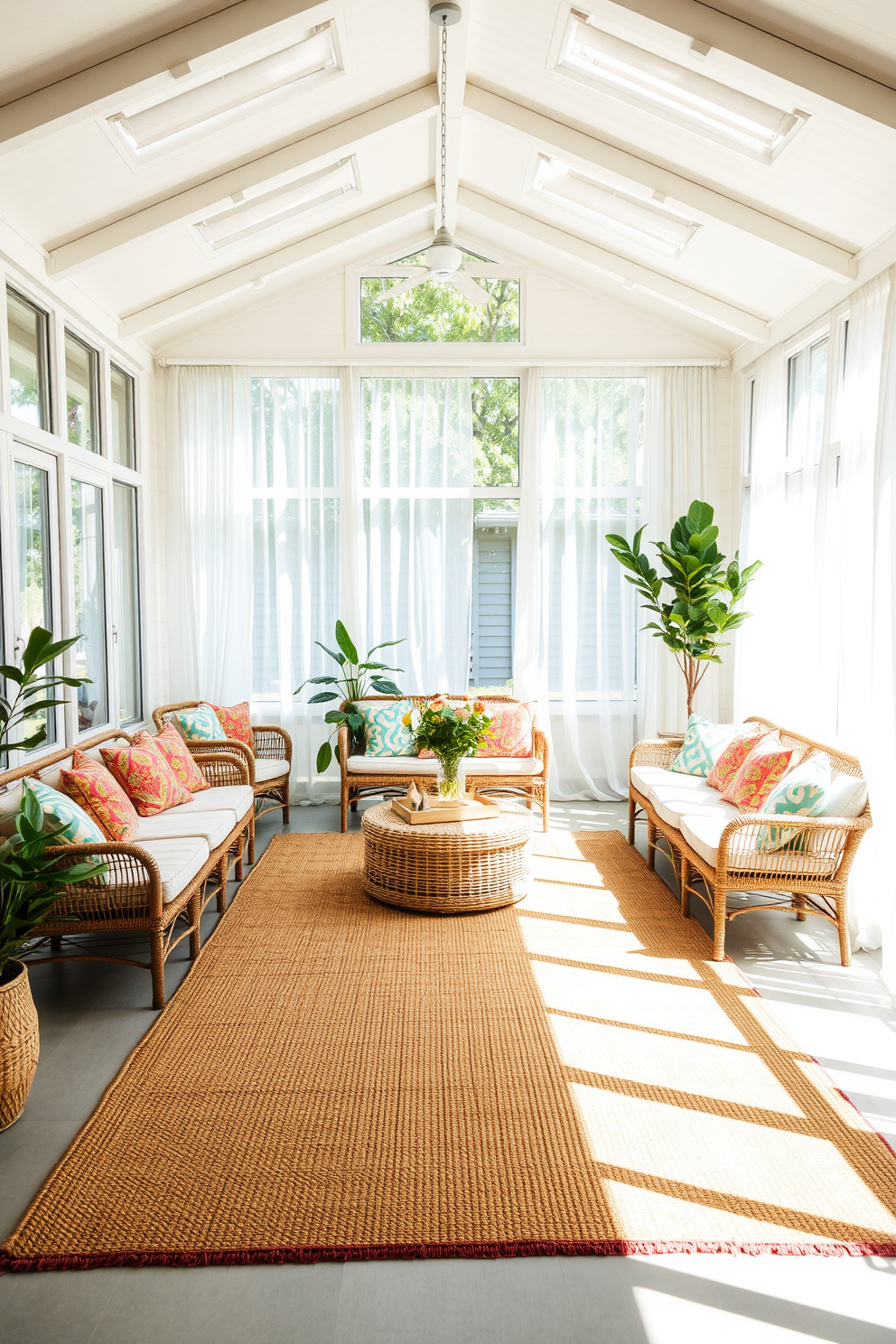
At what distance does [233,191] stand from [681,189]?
7.79 feet

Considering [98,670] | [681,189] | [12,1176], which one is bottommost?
[12,1176]

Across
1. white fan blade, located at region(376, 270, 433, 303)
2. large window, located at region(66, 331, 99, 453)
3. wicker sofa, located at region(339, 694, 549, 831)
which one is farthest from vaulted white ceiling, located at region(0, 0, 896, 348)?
wicker sofa, located at region(339, 694, 549, 831)

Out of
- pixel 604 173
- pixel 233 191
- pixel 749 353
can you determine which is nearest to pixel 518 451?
pixel 749 353

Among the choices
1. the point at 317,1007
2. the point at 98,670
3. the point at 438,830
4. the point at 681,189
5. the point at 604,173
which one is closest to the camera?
the point at 317,1007

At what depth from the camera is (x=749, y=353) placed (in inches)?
252

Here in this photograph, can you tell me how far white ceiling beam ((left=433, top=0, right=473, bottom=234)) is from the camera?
439 centimetres

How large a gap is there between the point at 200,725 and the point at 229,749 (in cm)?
25

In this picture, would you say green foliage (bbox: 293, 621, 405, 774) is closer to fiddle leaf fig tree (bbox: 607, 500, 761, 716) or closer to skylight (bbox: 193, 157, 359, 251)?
fiddle leaf fig tree (bbox: 607, 500, 761, 716)

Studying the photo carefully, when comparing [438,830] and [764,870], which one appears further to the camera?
[438,830]

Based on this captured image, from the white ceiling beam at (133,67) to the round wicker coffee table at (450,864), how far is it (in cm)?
339

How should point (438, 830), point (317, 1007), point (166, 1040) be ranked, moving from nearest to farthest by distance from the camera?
1. point (166, 1040)
2. point (317, 1007)
3. point (438, 830)

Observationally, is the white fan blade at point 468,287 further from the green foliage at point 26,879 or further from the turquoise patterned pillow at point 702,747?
the green foliage at point 26,879

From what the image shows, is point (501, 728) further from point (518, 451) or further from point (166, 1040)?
point (166, 1040)

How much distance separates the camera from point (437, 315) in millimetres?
6922
